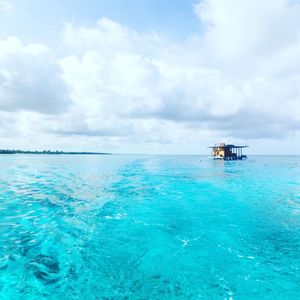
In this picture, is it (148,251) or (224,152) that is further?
(224,152)

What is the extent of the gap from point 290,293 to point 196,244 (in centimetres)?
476

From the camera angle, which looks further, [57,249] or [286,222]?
[286,222]

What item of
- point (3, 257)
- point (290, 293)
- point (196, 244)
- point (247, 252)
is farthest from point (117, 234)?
point (290, 293)

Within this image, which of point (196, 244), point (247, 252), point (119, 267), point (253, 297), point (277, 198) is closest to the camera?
point (253, 297)

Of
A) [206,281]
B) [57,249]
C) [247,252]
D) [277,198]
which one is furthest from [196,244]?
[277,198]

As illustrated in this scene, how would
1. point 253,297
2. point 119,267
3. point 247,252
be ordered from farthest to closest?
point 247,252
point 119,267
point 253,297

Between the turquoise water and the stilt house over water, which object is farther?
the stilt house over water

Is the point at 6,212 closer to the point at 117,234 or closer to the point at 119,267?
the point at 117,234

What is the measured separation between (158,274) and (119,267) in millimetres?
1704

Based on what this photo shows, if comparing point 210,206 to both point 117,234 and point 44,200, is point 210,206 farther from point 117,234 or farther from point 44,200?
point 44,200

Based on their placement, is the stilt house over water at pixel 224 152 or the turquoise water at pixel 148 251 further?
the stilt house over water at pixel 224 152

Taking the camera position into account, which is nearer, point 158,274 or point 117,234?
point 158,274

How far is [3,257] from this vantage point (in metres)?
9.85

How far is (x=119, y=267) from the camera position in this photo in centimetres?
930
